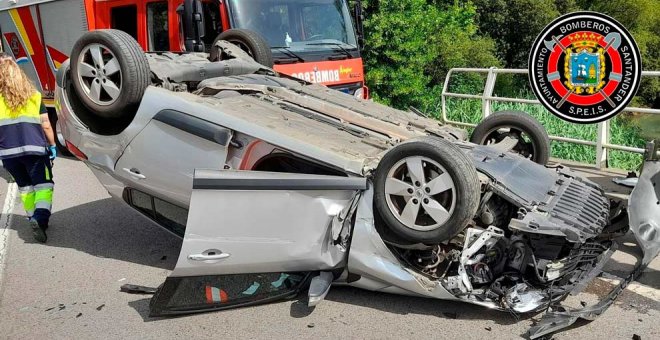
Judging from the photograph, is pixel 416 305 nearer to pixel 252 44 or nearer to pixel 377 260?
pixel 377 260

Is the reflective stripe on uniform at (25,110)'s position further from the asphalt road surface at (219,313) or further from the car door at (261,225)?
the car door at (261,225)

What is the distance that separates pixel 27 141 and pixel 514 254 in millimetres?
4230

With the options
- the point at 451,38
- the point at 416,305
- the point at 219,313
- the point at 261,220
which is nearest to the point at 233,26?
the point at 261,220

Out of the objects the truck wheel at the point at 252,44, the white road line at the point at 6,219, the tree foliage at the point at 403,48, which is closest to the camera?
the white road line at the point at 6,219

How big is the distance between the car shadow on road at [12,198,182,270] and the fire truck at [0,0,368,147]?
2053 millimetres

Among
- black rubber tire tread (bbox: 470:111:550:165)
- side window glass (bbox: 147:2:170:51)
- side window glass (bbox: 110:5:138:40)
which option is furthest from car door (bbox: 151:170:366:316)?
side window glass (bbox: 110:5:138:40)

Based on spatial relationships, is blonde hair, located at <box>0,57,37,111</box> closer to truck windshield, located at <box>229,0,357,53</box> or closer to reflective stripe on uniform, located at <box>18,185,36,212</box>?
reflective stripe on uniform, located at <box>18,185,36,212</box>

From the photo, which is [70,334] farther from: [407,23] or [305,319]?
[407,23]

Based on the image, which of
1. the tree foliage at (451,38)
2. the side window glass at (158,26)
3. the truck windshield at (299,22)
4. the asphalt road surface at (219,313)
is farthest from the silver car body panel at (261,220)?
the tree foliage at (451,38)

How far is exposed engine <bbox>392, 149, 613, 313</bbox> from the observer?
3.56 m

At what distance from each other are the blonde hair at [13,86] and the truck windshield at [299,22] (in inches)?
110

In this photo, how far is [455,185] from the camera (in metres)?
3.42

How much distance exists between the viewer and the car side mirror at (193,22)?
734cm

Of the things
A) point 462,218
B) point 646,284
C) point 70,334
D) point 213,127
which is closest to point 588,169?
point 646,284
